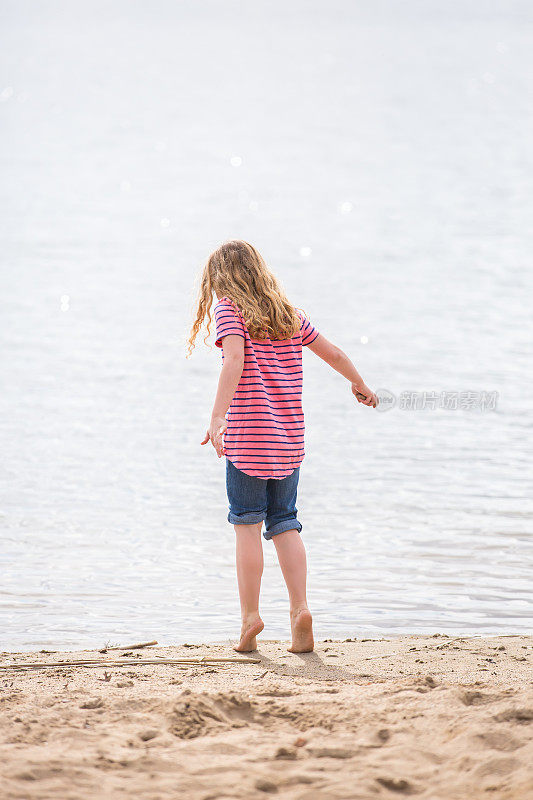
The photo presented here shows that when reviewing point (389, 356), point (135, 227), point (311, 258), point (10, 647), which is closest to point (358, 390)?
point (10, 647)

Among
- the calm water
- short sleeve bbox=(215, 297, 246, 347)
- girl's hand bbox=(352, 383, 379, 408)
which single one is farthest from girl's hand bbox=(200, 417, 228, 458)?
the calm water

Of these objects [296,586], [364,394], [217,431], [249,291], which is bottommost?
[296,586]

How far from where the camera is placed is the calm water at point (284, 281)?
472cm

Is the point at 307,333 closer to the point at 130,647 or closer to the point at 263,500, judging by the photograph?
the point at 263,500

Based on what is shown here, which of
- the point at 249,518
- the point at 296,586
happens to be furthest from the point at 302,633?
the point at 249,518

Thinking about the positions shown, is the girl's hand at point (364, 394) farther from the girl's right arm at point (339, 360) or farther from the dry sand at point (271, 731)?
the dry sand at point (271, 731)

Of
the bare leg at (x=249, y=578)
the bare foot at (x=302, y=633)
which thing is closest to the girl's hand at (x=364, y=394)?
the bare leg at (x=249, y=578)

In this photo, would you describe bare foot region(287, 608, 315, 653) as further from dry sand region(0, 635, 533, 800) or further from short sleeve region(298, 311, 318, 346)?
short sleeve region(298, 311, 318, 346)

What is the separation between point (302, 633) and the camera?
3551 mm

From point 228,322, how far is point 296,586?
0.98m

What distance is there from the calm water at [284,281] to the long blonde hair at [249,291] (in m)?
1.24

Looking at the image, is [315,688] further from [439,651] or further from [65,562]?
[65,562]

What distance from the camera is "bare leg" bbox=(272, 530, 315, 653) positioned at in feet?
11.6

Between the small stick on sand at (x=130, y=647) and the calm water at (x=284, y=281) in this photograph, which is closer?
the small stick on sand at (x=130, y=647)
